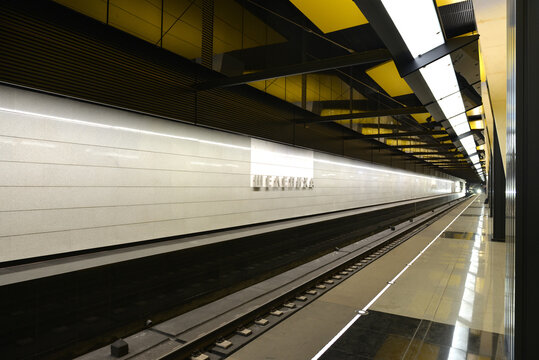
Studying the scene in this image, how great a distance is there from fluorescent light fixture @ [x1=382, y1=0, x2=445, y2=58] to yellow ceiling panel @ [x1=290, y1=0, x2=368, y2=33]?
3.51 metres

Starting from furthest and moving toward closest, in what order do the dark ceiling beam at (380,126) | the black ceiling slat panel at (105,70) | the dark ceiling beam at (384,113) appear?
1. the dark ceiling beam at (380,126)
2. the dark ceiling beam at (384,113)
3. the black ceiling slat panel at (105,70)

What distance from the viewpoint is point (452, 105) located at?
6.41 m

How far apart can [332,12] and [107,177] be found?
5.88 metres

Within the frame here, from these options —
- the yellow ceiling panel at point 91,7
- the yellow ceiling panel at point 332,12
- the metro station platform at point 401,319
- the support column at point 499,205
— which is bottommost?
the metro station platform at point 401,319

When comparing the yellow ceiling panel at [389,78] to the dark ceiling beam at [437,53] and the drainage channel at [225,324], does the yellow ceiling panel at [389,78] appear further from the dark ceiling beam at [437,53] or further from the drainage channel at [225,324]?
the drainage channel at [225,324]

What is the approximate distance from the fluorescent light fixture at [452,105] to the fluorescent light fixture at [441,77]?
0.28 metres

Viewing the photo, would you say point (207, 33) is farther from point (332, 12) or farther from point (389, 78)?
point (389, 78)

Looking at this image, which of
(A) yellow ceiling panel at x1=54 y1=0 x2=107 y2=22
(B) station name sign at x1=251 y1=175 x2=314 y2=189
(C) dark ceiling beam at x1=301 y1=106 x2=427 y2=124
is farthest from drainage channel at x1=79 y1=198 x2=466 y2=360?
(A) yellow ceiling panel at x1=54 y1=0 x2=107 y2=22

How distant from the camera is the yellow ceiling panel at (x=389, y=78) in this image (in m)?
10.9

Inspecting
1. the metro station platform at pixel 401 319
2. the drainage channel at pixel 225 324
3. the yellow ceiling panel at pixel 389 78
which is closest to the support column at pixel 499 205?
the yellow ceiling panel at pixel 389 78

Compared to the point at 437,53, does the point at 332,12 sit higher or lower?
higher

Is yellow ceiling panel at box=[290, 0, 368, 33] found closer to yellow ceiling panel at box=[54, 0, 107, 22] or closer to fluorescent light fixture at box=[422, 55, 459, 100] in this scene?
fluorescent light fixture at box=[422, 55, 459, 100]

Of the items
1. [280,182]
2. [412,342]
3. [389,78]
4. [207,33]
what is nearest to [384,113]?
[280,182]

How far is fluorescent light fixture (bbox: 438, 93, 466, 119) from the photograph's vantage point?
5.88 metres
